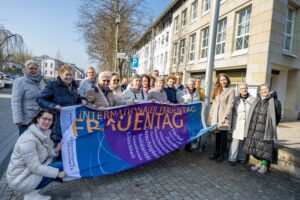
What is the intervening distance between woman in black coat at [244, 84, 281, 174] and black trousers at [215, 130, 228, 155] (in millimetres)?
548

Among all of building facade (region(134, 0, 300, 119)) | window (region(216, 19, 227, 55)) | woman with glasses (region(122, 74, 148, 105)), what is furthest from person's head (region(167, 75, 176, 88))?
window (region(216, 19, 227, 55))

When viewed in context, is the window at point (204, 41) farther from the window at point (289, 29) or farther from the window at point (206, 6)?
the window at point (289, 29)

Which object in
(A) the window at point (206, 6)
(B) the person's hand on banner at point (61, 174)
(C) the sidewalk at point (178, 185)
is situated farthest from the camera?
(A) the window at point (206, 6)

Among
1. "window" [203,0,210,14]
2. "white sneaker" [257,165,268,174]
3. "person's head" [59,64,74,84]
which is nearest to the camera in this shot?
"person's head" [59,64,74,84]

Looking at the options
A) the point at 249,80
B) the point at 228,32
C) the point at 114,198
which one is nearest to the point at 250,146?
the point at 114,198

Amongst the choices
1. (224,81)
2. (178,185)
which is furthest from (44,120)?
(224,81)

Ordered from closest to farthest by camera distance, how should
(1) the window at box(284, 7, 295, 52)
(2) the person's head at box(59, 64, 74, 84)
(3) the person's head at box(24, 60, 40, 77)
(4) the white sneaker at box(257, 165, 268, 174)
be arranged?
(2) the person's head at box(59, 64, 74, 84) → (3) the person's head at box(24, 60, 40, 77) → (4) the white sneaker at box(257, 165, 268, 174) → (1) the window at box(284, 7, 295, 52)

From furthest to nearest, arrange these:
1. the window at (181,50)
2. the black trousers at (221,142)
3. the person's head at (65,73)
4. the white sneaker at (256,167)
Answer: the window at (181,50)
the black trousers at (221,142)
the white sneaker at (256,167)
the person's head at (65,73)

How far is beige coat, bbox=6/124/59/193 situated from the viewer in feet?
11.1

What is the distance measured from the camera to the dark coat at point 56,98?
4.22m

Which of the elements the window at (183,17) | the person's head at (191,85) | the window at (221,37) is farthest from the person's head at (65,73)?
the window at (183,17)

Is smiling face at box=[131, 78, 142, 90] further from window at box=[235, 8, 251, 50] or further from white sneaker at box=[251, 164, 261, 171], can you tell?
window at box=[235, 8, 251, 50]

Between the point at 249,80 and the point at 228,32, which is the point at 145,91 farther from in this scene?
the point at 228,32

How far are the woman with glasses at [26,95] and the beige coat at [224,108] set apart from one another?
392 cm
